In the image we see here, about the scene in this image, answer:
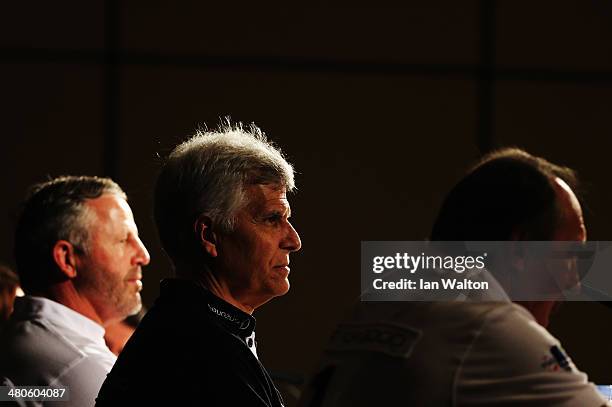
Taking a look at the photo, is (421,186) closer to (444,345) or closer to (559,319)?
(559,319)

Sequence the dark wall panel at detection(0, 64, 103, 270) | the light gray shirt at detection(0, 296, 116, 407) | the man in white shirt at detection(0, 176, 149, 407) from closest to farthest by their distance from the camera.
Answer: the light gray shirt at detection(0, 296, 116, 407), the man in white shirt at detection(0, 176, 149, 407), the dark wall panel at detection(0, 64, 103, 270)

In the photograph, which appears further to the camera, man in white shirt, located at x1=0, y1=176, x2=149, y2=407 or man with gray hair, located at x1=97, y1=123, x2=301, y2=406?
man in white shirt, located at x1=0, y1=176, x2=149, y2=407

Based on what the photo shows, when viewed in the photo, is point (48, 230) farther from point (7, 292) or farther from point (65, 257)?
point (7, 292)

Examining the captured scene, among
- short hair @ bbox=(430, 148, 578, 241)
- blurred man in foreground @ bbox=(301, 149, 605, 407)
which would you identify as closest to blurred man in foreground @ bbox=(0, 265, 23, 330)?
blurred man in foreground @ bbox=(301, 149, 605, 407)

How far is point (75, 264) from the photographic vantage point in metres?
1.90

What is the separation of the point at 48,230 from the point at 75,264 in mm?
84

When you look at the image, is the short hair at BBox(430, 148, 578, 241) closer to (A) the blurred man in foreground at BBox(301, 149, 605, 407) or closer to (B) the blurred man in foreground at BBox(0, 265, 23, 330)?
(A) the blurred man in foreground at BBox(301, 149, 605, 407)

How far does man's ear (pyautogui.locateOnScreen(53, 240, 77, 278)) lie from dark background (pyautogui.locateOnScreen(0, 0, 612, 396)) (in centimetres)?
124

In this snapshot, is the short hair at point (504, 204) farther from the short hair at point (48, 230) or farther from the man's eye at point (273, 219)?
the short hair at point (48, 230)

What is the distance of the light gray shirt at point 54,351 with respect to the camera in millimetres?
1723

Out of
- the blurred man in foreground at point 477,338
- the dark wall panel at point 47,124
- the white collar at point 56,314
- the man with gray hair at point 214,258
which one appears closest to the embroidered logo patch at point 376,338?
the blurred man in foreground at point 477,338

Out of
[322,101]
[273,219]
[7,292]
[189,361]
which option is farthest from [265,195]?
[322,101]

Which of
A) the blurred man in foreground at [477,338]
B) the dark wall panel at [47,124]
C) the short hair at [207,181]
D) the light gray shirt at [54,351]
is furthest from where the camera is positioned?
the dark wall panel at [47,124]

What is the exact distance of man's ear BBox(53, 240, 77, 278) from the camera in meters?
1.89
